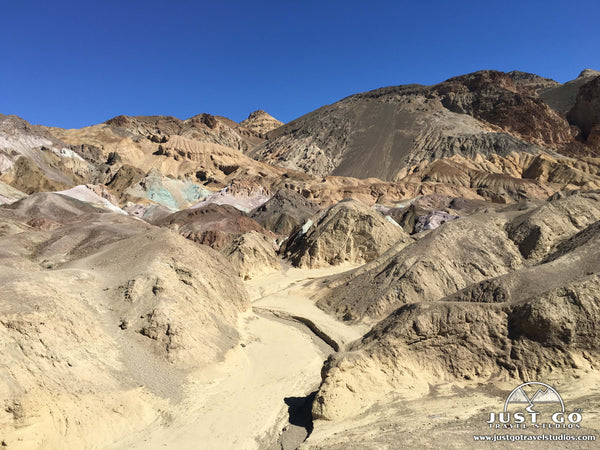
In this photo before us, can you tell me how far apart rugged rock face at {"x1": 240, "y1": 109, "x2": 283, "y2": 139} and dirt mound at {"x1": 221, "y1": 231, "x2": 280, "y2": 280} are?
4823 inches

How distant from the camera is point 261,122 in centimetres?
15650

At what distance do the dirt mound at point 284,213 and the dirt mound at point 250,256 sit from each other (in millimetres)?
14205

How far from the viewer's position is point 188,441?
9461mm

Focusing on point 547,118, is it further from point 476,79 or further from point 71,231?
point 71,231

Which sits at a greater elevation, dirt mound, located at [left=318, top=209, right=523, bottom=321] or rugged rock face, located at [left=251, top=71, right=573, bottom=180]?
rugged rock face, located at [left=251, top=71, right=573, bottom=180]

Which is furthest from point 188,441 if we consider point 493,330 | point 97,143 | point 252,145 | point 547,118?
point 252,145

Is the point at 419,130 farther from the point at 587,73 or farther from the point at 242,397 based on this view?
the point at 242,397

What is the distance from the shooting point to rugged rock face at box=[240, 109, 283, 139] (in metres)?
152

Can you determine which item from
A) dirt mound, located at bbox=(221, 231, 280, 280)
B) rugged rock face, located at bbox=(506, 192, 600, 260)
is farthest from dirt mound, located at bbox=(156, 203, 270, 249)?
rugged rock face, located at bbox=(506, 192, 600, 260)

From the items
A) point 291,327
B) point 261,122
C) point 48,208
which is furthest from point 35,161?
point 261,122

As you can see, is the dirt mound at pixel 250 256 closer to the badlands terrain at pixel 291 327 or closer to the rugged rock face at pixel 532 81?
the badlands terrain at pixel 291 327

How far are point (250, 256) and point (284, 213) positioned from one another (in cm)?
1787

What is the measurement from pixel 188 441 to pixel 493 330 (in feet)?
→ 24.0

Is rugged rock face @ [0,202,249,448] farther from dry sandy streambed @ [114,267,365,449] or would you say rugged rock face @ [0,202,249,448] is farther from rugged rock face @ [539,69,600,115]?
rugged rock face @ [539,69,600,115]
